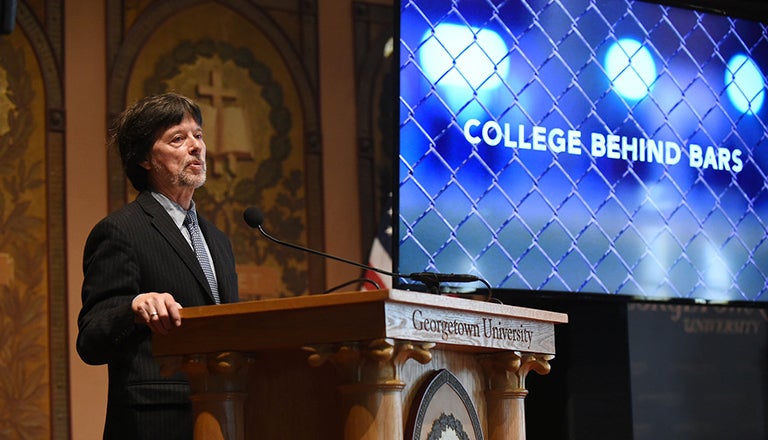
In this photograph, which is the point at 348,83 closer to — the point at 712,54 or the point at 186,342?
the point at 712,54

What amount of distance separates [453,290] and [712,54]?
1520 mm

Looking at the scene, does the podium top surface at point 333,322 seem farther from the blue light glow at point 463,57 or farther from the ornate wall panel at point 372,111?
the ornate wall panel at point 372,111

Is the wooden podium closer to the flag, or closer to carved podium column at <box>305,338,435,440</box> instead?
carved podium column at <box>305,338,435,440</box>

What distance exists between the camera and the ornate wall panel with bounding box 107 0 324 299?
448 centimetres

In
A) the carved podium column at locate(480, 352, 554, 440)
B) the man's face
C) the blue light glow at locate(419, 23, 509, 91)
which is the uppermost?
the blue light glow at locate(419, 23, 509, 91)

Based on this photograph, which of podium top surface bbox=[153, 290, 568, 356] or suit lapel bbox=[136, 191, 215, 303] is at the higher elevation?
suit lapel bbox=[136, 191, 215, 303]

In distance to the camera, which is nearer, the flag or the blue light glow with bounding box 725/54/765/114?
the blue light glow with bounding box 725/54/765/114

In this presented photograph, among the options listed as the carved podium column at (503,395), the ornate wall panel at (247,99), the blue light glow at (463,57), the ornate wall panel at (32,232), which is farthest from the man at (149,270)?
the ornate wall panel at (247,99)

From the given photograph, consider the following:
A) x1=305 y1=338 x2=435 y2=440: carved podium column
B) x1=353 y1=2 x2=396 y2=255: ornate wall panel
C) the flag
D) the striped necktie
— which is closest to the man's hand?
x1=305 y1=338 x2=435 y2=440: carved podium column

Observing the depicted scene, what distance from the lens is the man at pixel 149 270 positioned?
6.86 feet

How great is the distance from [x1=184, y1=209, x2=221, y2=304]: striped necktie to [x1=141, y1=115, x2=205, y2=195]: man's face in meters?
0.07

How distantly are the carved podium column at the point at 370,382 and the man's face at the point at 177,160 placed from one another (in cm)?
70

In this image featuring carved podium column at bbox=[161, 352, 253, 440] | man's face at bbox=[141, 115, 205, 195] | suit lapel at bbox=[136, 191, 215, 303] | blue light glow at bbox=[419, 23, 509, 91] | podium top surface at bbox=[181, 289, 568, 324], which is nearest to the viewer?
podium top surface at bbox=[181, 289, 568, 324]

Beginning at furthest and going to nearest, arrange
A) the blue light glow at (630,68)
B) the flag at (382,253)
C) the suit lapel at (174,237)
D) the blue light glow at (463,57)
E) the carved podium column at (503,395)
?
the flag at (382,253), the blue light glow at (630,68), the blue light glow at (463,57), the suit lapel at (174,237), the carved podium column at (503,395)
